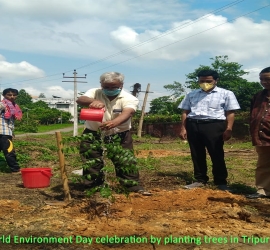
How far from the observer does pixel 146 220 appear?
11.6 ft

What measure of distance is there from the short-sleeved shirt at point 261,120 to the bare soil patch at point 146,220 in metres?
0.80

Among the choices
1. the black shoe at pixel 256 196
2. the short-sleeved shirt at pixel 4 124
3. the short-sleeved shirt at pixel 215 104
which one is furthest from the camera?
the short-sleeved shirt at pixel 4 124

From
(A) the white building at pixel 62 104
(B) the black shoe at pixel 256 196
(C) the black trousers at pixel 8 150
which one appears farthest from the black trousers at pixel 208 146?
(A) the white building at pixel 62 104

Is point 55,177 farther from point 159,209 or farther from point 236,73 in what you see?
point 236,73

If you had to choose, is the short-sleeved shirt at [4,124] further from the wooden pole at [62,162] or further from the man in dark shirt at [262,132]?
the man in dark shirt at [262,132]

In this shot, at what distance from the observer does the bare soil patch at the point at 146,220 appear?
300 cm

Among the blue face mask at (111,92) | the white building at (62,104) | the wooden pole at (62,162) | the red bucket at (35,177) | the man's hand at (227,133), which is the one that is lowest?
the red bucket at (35,177)

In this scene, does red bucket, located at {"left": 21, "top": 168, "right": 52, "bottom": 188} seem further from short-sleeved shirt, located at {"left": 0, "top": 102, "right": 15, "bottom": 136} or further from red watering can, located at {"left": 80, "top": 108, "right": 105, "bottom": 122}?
short-sleeved shirt, located at {"left": 0, "top": 102, "right": 15, "bottom": 136}

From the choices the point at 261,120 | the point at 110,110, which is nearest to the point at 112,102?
the point at 110,110

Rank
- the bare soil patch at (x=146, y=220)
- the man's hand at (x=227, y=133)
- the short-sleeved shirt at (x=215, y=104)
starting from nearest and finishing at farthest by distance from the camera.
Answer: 1. the bare soil patch at (x=146, y=220)
2. the man's hand at (x=227, y=133)
3. the short-sleeved shirt at (x=215, y=104)

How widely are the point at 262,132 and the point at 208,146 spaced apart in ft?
2.65

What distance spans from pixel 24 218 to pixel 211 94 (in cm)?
304

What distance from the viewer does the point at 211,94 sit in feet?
17.4

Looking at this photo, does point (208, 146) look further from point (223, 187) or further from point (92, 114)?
point (92, 114)
